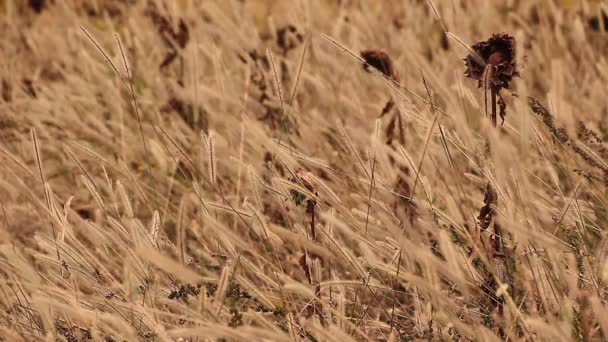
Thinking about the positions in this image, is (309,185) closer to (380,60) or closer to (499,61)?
(499,61)

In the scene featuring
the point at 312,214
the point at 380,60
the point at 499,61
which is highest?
the point at 499,61

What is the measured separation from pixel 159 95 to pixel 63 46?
75cm

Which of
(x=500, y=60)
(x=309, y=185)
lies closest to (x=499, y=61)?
(x=500, y=60)

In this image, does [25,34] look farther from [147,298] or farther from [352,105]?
[147,298]

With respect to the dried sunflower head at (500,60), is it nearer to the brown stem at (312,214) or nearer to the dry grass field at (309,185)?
the dry grass field at (309,185)

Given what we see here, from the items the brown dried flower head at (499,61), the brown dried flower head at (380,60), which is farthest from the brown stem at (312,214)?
the brown dried flower head at (380,60)

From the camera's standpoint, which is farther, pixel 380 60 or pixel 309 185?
pixel 380 60

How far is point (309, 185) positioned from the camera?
1.35 m

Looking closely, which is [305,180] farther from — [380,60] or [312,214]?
[380,60]

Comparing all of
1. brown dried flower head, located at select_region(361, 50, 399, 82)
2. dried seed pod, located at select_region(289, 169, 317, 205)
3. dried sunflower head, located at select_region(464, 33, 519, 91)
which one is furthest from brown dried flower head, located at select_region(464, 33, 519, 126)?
brown dried flower head, located at select_region(361, 50, 399, 82)

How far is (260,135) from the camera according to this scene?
129 centimetres

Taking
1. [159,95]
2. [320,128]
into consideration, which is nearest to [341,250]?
[320,128]

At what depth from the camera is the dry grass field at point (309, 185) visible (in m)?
1.21

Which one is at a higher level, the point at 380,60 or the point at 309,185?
the point at 380,60
